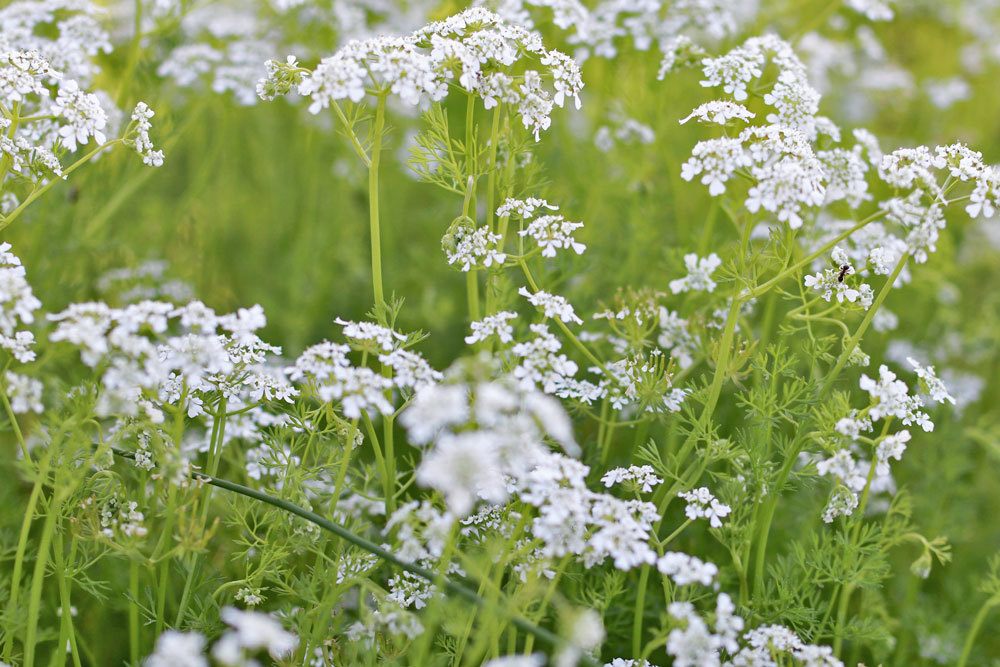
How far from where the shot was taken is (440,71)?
10.00 ft

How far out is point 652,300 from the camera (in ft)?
11.0

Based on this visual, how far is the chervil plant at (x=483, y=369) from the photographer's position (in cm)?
263

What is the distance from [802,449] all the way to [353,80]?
1.95 meters

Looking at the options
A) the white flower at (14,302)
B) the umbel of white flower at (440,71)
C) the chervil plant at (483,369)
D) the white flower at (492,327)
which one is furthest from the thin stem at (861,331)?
the white flower at (14,302)

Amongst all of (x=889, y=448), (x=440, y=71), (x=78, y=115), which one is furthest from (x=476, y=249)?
(x=889, y=448)

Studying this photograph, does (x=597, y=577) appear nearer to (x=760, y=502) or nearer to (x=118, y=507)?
(x=760, y=502)

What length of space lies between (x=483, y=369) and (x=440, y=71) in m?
1.22

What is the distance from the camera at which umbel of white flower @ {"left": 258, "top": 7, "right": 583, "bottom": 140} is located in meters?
2.84

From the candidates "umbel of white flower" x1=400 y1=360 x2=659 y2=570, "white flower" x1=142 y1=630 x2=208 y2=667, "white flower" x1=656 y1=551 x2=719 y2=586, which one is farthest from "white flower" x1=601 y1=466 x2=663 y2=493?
"white flower" x1=142 y1=630 x2=208 y2=667

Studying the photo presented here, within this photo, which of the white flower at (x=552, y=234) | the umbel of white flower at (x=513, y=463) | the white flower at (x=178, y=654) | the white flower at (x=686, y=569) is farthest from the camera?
the white flower at (x=552, y=234)

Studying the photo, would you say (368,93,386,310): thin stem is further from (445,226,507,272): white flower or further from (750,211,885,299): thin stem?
(750,211,885,299): thin stem

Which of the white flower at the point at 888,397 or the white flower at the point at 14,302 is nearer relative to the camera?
the white flower at the point at 14,302

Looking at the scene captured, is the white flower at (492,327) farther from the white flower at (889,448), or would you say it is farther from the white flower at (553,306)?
the white flower at (889,448)

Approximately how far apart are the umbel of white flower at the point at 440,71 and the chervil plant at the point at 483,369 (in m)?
0.02
